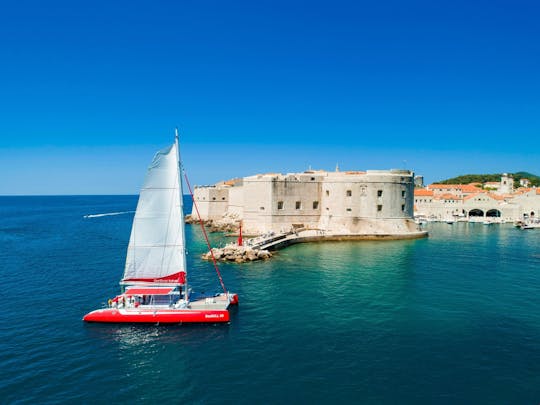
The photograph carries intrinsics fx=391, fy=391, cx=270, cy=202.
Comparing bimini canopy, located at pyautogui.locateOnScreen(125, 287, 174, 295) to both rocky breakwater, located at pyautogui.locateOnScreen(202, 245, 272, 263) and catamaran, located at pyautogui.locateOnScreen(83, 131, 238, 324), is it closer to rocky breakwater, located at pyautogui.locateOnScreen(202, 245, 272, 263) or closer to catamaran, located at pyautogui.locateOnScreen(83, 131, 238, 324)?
catamaran, located at pyautogui.locateOnScreen(83, 131, 238, 324)

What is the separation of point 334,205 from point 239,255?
15358 mm

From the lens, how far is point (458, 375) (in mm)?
11320

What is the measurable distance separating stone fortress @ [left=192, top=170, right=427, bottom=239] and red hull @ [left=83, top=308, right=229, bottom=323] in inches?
856

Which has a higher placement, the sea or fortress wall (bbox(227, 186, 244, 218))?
fortress wall (bbox(227, 186, 244, 218))

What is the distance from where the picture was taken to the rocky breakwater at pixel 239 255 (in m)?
27.5

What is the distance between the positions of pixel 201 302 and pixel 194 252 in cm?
1551

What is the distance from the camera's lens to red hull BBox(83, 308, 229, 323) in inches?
603

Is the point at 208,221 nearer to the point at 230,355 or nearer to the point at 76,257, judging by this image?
the point at 76,257

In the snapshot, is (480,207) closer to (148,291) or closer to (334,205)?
(334,205)

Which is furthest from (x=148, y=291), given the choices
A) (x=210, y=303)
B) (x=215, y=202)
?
(x=215, y=202)

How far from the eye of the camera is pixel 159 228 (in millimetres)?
16391

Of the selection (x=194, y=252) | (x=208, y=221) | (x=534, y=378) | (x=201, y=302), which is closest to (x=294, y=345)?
(x=201, y=302)

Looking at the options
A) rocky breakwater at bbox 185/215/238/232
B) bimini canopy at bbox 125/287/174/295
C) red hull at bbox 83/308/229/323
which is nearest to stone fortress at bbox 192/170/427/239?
rocky breakwater at bbox 185/215/238/232

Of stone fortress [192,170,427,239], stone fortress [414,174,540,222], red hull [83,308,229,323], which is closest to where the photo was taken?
red hull [83,308,229,323]
